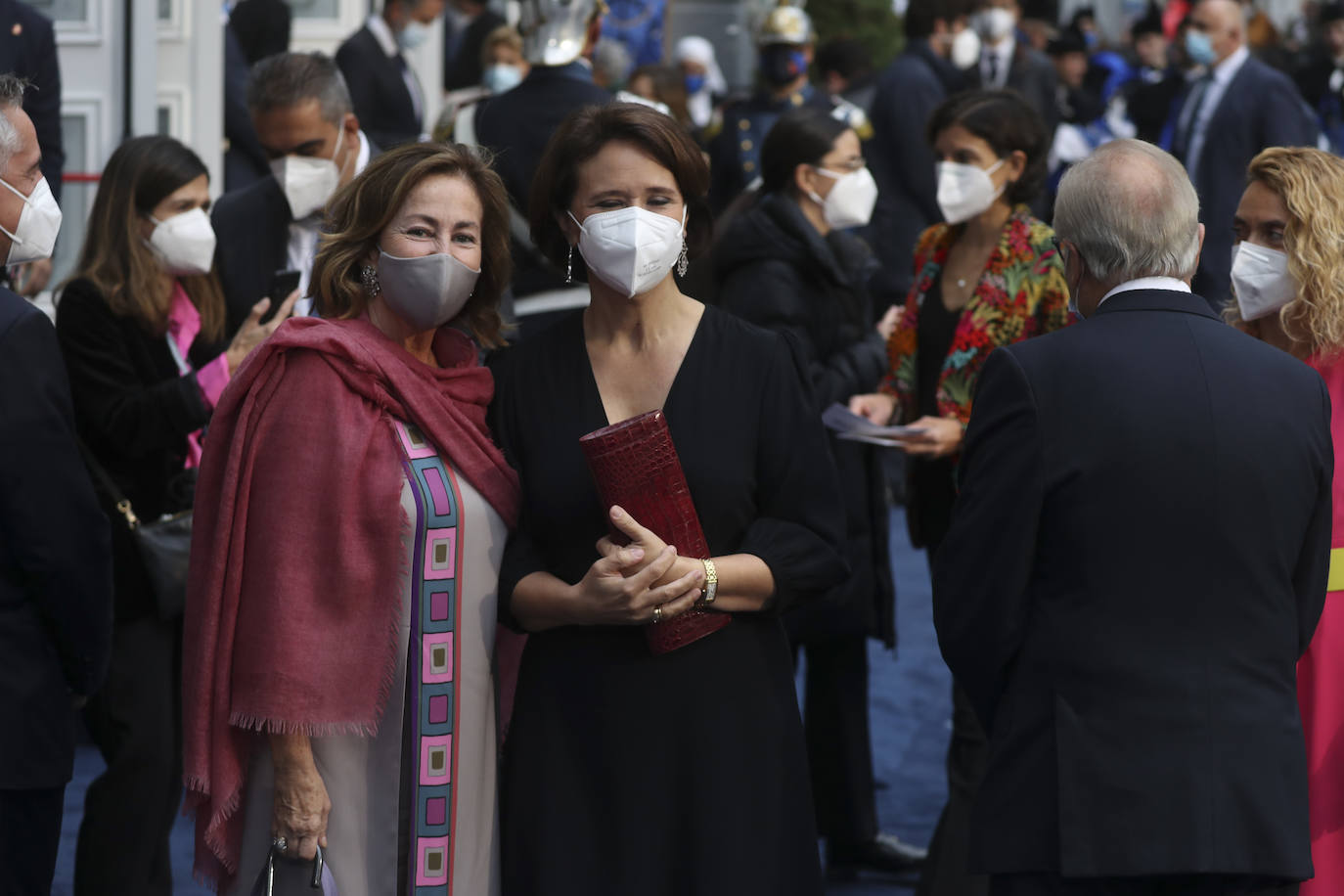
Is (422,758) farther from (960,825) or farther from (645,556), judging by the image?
(960,825)

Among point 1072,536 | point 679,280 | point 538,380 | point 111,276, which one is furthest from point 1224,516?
point 679,280

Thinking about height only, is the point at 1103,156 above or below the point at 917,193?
above

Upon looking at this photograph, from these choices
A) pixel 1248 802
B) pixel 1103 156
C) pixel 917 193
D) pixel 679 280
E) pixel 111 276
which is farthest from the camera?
pixel 917 193

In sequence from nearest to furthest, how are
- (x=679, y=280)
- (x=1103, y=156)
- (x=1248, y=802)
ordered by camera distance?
1. (x=1248, y=802)
2. (x=1103, y=156)
3. (x=679, y=280)

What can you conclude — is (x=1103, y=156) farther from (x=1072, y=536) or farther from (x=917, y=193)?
(x=917, y=193)

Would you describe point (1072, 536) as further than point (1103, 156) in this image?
No

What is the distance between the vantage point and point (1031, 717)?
111 inches

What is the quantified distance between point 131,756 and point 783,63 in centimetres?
591

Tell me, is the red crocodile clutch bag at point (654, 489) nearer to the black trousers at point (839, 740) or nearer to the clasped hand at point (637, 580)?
the clasped hand at point (637, 580)

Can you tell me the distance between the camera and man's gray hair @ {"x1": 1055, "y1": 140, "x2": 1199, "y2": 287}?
9.43 ft

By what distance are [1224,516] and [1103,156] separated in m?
0.67

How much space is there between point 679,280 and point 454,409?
2563 mm

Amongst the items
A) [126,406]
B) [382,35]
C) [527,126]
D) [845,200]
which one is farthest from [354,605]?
[382,35]

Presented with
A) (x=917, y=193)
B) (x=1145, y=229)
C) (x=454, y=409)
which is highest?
(x=1145, y=229)
